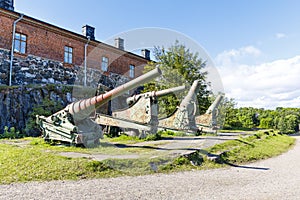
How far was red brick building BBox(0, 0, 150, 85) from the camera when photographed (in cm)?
1380

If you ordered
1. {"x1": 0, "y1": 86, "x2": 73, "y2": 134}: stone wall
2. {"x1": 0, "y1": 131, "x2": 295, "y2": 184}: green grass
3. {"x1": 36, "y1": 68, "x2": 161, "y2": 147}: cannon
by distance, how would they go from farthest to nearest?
1. {"x1": 0, "y1": 86, "x2": 73, "y2": 134}: stone wall
2. {"x1": 36, "y1": 68, "x2": 161, "y2": 147}: cannon
3. {"x1": 0, "y1": 131, "x2": 295, "y2": 184}: green grass

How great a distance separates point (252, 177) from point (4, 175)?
15.8ft

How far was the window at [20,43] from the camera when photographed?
14.1 m

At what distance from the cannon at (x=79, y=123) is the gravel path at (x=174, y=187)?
2.48 m

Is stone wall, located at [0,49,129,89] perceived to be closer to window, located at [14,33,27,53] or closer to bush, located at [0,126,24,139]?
window, located at [14,33,27,53]

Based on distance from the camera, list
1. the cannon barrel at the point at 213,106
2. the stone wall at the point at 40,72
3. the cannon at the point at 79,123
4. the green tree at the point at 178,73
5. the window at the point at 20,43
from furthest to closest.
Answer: the green tree at the point at 178,73 → the cannon barrel at the point at 213,106 → the window at the point at 20,43 → the stone wall at the point at 40,72 → the cannon at the point at 79,123

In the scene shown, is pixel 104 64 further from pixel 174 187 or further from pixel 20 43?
pixel 174 187

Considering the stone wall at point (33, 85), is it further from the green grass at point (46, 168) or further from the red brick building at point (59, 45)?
the green grass at point (46, 168)

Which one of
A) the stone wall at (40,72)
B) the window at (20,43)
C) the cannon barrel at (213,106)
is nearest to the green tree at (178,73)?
the cannon barrel at (213,106)

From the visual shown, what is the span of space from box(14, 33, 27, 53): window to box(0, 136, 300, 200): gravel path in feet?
40.8

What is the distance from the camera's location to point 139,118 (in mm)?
9367

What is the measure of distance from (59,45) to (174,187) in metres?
14.8

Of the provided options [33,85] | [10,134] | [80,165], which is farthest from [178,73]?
[80,165]

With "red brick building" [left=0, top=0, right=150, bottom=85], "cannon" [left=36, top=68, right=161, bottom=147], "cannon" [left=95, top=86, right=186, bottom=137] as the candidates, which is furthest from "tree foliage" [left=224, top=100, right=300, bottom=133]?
"cannon" [left=36, top=68, right=161, bottom=147]
